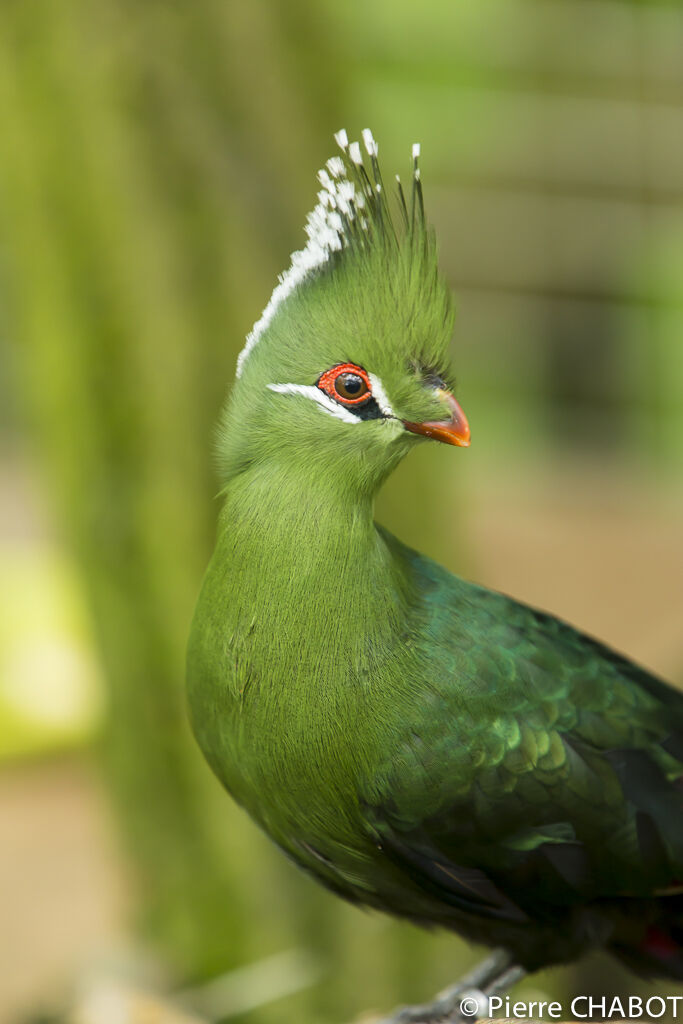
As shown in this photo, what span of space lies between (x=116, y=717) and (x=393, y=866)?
1.88m

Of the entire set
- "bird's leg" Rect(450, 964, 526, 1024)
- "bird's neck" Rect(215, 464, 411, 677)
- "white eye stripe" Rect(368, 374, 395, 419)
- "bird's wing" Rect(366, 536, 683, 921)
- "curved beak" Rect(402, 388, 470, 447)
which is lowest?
"bird's leg" Rect(450, 964, 526, 1024)

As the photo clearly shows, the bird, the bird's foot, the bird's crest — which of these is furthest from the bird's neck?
the bird's foot

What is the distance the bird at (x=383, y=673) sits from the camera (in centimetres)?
134

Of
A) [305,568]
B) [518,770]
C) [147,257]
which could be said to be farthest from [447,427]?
[147,257]

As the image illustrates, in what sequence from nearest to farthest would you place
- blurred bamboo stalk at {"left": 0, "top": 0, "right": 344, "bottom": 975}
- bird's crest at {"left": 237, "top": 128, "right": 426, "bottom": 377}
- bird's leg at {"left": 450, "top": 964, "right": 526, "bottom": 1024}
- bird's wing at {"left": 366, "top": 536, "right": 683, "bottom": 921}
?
bird's crest at {"left": 237, "top": 128, "right": 426, "bottom": 377}, bird's wing at {"left": 366, "top": 536, "right": 683, "bottom": 921}, bird's leg at {"left": 450, "top": 964, "right": 526, "bottom": 1024}, blurred bamboo stalk at {"left": 0, "top": 0, "right": 344, "bottom": 975}

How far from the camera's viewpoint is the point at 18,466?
27.0 ft

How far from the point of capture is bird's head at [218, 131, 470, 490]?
133cm

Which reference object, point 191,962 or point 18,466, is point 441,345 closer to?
point 191,962

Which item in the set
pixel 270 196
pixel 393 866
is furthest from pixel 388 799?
pixel 270 196

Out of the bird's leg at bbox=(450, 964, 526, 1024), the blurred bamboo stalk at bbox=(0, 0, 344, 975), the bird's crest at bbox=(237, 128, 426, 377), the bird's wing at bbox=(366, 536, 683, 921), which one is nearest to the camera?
the bird's crest at bbox=(237, 128, 426, 377)

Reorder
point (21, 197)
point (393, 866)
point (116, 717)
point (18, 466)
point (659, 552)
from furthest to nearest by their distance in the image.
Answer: point (18, 466) < point (659, 552) < point (116, 717) < point (21, 197) < point (393, 866)

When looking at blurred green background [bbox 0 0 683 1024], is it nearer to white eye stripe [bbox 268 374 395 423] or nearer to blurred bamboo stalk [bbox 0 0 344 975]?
blurred bamboo stalk [bbox 0 0 344 975]

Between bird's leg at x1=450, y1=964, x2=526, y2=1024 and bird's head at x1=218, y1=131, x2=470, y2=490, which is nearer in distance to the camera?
bird's head at x1=218, y1=131, x2=470, y2=490

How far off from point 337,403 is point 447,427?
0.13 metres
